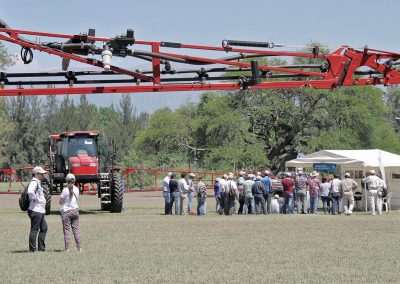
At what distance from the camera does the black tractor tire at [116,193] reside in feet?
113

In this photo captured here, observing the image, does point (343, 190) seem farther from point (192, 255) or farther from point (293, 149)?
point (293, 149)

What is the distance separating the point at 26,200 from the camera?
18.6m

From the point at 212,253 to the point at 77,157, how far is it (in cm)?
1886

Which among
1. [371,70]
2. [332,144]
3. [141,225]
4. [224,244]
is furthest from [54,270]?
[332,144]

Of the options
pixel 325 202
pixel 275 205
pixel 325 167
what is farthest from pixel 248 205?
pixel 325 167

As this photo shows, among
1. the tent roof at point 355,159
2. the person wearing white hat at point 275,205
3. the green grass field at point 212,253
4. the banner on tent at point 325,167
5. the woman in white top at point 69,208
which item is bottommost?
the green grass field at point 212,253

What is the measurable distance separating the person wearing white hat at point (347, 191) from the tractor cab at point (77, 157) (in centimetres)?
975

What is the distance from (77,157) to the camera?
3616 cm

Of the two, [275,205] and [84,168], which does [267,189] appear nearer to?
[275,205]

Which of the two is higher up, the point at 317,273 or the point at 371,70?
the point at 371,70

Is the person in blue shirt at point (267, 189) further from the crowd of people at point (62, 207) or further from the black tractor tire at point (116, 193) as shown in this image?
the crowd of people at point (62, 207)

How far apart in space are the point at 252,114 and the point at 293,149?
3940 mm

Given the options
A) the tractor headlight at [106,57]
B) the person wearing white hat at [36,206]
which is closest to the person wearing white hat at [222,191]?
the person wearing white hat at [36,206]

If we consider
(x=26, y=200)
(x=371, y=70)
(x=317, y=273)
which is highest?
(x=371, y=70)
